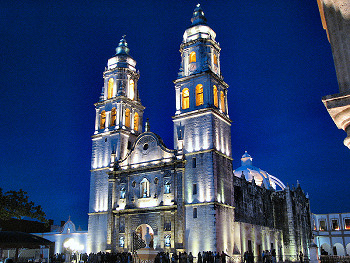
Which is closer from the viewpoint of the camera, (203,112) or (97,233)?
(203,112)

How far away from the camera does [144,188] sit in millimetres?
35688

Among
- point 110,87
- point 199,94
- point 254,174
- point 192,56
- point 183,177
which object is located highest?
point 192,56

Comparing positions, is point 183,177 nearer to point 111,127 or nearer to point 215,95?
point 215,95

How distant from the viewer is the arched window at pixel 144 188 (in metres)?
35.3

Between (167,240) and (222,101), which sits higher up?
(222,101)

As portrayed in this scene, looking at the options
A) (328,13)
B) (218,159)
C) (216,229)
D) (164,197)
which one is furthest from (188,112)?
(328,13)

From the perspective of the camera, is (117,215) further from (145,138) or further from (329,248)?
(329,248)

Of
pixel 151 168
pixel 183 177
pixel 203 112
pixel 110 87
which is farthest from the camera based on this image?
pixel 110 87

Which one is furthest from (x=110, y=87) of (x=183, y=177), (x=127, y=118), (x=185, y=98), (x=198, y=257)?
(x=198, y=257)

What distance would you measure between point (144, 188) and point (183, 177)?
499 centimetres

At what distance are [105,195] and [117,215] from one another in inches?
119

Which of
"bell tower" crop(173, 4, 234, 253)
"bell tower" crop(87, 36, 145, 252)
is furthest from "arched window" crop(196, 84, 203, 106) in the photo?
"bell tower" crop(87, 36, 145, 252)

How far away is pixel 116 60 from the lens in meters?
43.1

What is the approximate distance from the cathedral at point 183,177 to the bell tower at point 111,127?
111 mm
